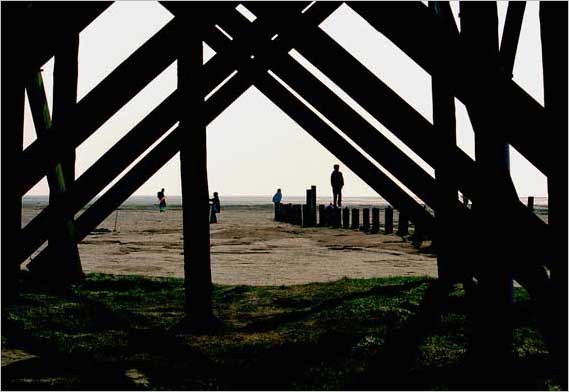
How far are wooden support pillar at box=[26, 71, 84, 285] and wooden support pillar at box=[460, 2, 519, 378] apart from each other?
4505 mm

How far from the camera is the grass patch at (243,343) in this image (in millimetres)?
3092

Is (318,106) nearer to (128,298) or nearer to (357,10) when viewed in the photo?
(357,10)

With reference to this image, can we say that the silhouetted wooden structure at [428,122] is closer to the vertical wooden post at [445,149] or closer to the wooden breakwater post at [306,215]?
the vertical wooden post at [445,149]

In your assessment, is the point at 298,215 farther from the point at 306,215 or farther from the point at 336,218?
the point at 336,218

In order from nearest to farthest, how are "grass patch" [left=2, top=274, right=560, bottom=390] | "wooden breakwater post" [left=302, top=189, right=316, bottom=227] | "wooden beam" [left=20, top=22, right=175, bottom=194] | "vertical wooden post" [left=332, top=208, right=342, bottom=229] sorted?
"wooden beam" [left=20, top=22, right=175, bottom=194]
"grass patch" [left=2, top=274, right=560, bottom=390]
"vertical wooden post" [left=332, top=208, right=342, bottom=229]
"wooden breakwater post" [left=302, top=189, right=316, bottom=227]

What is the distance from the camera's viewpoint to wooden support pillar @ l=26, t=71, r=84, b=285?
5.86 m

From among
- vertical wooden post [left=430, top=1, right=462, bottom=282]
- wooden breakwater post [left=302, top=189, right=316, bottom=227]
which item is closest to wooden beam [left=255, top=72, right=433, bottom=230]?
vertical wooden post [left=430, top=1, right=462, bottom=282]

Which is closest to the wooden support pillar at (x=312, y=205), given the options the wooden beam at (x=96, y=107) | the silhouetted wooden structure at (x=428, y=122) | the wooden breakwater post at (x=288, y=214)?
the wooden breakwater post at (x=288, y=214)

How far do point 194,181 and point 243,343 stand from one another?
121cm

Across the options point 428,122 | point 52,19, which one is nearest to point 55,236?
point 52,19

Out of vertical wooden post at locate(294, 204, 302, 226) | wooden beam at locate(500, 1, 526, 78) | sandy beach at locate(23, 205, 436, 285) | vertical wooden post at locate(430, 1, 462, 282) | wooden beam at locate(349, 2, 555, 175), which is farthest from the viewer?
vertical wooden post at locate(294, 204, 302, 226)

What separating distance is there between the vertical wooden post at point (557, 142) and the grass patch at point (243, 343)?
0.73 meters

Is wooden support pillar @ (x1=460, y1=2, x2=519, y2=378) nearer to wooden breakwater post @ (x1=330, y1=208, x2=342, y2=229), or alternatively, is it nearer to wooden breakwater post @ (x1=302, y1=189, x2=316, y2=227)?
wooden breakwater post @ (x1=330, y1=208, x2=342, y2=229)

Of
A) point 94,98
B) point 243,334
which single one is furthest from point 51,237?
point 94,98
